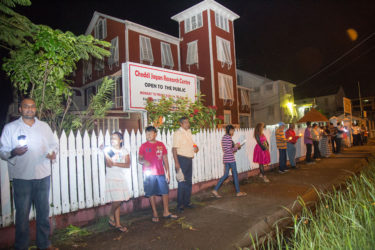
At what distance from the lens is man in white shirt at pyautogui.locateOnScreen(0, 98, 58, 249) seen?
9.79 ft

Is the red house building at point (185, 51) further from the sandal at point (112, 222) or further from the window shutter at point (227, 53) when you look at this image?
the sandal at point (112, 222)

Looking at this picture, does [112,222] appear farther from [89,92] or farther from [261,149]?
[89,92]

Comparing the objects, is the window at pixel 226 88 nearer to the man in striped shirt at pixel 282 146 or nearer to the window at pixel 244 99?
the window at pixel 244 99

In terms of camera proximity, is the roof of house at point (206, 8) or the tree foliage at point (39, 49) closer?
the tree foliage at point (39, 49)

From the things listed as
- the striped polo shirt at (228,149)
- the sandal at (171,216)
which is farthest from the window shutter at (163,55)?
the sandal at (171,216)

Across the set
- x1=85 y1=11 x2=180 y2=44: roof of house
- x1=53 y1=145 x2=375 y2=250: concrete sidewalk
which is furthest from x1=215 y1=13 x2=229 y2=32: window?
x1=53 y1=145 x2=375 y2=250: concrete sidewalk

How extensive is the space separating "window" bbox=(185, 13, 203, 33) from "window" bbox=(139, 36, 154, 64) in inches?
168

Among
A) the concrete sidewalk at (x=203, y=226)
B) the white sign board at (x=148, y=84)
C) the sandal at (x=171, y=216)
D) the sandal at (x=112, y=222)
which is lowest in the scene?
the concrete sidewalk at (x=203, y=226)

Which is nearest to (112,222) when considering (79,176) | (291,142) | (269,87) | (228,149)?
(79,176)

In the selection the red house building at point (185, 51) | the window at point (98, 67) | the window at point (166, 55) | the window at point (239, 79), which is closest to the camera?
the red house building at point (185, 51)

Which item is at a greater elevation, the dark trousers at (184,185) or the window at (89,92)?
the window at (89,92)

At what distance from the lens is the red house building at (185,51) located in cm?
1688

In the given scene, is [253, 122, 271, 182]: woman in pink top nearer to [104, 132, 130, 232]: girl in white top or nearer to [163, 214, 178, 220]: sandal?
[163, 214, 178, 220]: sandal

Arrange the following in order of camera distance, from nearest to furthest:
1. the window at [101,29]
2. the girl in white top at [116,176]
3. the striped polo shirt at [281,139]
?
the girl in white top at [116,176] < the striped polo shirt at [281,139] < the window at [101,29]
